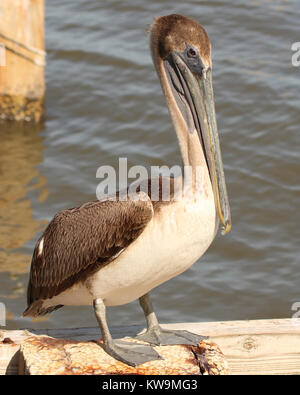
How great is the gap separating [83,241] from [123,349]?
502 mm

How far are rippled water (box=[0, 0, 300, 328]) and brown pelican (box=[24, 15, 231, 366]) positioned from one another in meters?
2.09

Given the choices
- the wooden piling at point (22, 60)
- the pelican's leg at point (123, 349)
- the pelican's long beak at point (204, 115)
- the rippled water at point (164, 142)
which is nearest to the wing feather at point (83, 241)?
the pelican's leg at point (123, 349)

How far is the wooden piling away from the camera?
718 centimetres

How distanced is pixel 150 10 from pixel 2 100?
2.52 m

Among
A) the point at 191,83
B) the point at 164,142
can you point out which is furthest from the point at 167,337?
the point at 164,142

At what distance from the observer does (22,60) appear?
7445 millimetres

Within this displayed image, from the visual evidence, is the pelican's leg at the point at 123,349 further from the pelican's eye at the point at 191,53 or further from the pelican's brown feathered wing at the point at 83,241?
the pelican's eye at the point at 191,53

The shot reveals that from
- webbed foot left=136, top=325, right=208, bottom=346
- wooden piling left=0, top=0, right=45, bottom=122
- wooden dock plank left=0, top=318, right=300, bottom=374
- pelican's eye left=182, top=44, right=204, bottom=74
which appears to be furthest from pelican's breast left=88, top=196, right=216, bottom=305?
wooden piling left=0, top=0, right=45, bottom=122

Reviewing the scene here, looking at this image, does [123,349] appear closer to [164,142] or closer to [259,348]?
[259,348]

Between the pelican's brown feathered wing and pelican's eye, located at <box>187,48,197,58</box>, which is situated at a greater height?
pelican's eye, located at <box>187,48,197,58</box>

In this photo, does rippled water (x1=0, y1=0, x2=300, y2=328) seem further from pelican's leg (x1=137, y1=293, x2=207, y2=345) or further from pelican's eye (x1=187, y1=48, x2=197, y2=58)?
pelican's eye (x1=187, y1=48, x2=197, y2=58)

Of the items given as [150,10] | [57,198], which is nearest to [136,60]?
[150,10]

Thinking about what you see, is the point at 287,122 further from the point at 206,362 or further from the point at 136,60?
the point at 206,362

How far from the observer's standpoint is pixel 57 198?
22.4 ft
